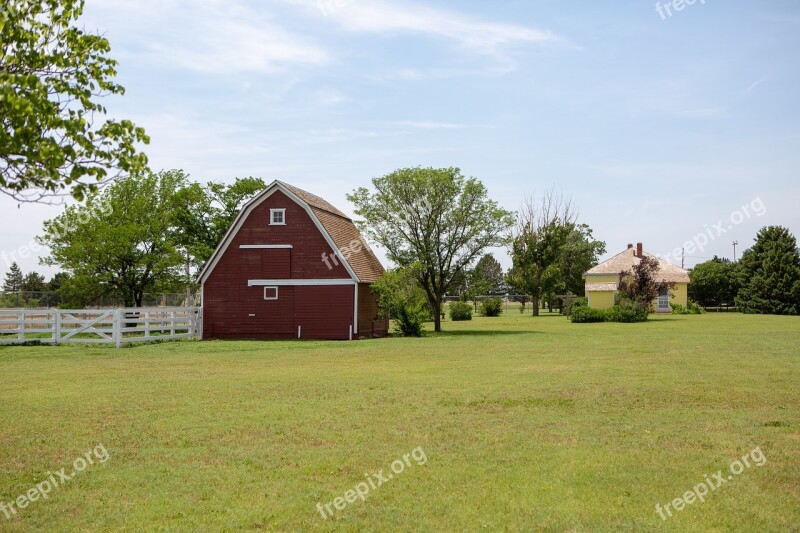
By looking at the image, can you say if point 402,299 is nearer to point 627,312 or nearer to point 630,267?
point 627,312

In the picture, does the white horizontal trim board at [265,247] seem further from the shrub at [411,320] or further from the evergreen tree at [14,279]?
the evergreen tree at [14,279]

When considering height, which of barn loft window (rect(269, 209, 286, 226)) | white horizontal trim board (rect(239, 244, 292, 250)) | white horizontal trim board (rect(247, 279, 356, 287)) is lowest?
white horizontal trim board (rect(247, 279, 356, 287))

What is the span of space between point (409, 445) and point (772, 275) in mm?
69617

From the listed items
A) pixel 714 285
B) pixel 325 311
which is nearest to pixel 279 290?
pixel 325 311

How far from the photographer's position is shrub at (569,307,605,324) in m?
53.5

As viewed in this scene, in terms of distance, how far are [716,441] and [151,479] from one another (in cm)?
765

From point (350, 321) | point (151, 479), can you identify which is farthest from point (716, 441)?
point (350, 321)

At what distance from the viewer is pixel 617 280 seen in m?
75.9

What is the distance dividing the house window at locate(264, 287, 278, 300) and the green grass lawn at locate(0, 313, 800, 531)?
16086 millimetres

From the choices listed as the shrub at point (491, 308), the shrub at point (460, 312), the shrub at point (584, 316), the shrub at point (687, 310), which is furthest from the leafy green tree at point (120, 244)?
the shrub at point (687, 310)

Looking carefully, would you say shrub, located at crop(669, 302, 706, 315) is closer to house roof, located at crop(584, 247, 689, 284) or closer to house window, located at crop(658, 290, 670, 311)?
house window, located at crop(658, 290, 670, 311)

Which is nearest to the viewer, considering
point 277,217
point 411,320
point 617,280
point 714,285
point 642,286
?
point 277,217

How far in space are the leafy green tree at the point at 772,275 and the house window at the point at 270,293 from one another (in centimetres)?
5330

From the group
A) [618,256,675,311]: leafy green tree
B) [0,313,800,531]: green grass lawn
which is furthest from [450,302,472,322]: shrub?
[0,313,800,531]: green grass lawn
